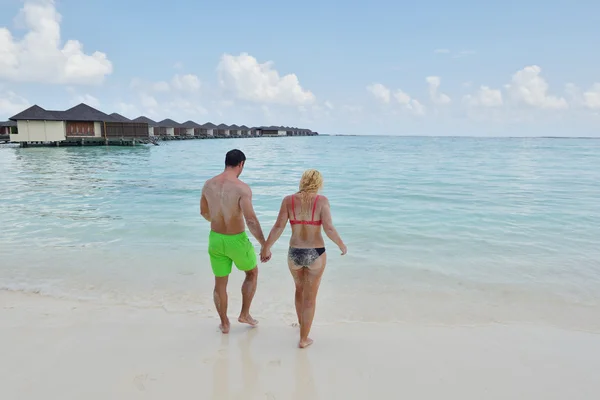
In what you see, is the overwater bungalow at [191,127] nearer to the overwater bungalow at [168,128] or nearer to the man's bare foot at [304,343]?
the overwater bungalow at [168,128]

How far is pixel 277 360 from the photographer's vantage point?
349 cm

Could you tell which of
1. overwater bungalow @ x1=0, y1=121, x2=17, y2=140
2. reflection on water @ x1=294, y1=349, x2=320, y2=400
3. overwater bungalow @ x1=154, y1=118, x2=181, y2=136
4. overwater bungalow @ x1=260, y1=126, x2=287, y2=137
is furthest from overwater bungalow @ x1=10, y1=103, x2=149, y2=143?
overwater bungalow @ x1=260, y1=126, x2=287, y2=137

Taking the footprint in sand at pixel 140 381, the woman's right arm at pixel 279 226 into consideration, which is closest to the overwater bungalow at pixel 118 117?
the woman's right arm at pixel 279 226

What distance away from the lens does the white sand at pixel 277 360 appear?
3092mm

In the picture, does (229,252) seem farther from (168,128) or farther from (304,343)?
(168,128)

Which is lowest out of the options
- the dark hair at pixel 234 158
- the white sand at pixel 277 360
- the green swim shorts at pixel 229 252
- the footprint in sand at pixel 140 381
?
the white sand at pixel 277 360

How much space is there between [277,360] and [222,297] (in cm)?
88

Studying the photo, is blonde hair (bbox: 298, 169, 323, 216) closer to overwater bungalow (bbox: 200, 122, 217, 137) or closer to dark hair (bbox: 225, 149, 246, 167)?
dark hair (bbox: 225, 149, 246, 167)

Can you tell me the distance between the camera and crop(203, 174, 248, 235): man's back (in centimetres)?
366

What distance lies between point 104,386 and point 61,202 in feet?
39.9

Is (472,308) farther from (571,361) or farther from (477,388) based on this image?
(477,388)

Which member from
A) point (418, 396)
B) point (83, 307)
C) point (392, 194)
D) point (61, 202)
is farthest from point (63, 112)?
point (418, 396)

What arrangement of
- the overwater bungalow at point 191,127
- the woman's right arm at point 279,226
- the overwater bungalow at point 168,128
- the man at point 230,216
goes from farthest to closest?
the overwater bungalow at point 191,127, the overwater bungalow at point 168,128, the man at point 230,216, the woman's right arm at point 279,226

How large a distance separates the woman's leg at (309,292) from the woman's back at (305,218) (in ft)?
0.59
